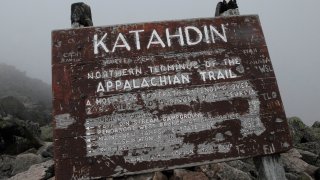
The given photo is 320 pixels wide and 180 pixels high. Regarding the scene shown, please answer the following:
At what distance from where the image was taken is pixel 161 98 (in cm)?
518

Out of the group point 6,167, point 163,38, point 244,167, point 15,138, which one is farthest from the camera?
point 15,138

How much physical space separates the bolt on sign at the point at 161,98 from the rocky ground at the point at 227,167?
7.50 feet

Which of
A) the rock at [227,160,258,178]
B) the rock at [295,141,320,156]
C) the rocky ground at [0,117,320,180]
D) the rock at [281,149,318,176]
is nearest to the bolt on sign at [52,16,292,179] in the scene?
the rocky ground at [0,117,320,180]

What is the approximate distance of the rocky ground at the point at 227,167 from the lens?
8.05 metres

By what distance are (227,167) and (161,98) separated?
3814mm

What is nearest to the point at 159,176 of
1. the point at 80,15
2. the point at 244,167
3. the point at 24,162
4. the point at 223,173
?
the point at 223,173

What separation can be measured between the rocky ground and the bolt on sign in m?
2.28

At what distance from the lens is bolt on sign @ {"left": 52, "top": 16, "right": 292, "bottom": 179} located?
4.88 meters

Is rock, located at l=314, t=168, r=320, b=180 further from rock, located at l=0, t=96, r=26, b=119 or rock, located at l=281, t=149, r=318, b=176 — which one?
rock, located at l=0, t=96, r=26, b=119

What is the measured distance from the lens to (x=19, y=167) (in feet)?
36.9

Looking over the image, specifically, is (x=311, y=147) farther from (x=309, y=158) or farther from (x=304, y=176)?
(x=304, y=176)

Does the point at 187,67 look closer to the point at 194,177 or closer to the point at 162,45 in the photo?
the point at 162,45

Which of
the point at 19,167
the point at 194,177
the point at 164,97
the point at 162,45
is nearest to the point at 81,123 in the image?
the point at 164,97

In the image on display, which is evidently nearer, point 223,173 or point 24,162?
A: point 223,173
